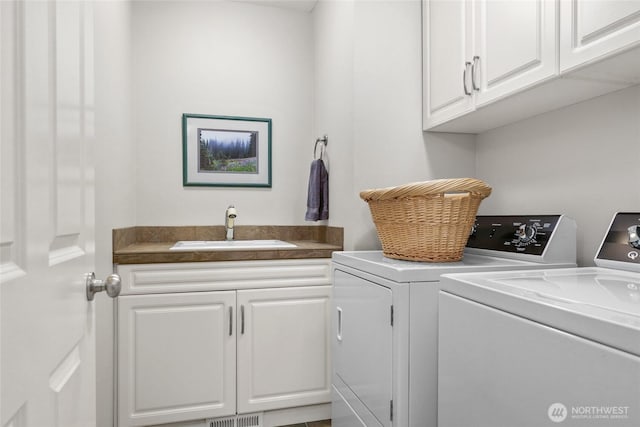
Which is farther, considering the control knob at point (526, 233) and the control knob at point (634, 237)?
the control knob at point (526, 233)

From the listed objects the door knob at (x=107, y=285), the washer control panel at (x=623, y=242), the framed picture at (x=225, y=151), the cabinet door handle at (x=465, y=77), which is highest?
the cabinet door handle at (x=465, y=77)

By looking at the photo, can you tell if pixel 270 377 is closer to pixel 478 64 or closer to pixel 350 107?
pixel 350 107

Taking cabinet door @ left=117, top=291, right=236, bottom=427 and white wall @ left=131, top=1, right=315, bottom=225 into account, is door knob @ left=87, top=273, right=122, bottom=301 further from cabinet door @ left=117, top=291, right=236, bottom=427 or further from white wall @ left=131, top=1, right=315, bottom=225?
white wall @ left=131, top=1, right=315, bottom=225

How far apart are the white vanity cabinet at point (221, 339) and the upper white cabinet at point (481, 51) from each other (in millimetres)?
1045

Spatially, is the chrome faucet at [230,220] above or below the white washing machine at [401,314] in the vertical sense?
above

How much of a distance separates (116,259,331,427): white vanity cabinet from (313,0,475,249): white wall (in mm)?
465

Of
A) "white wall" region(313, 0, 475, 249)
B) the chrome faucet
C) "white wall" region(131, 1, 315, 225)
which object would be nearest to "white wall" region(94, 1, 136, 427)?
"white wall" region(131, 1, 315, 225)

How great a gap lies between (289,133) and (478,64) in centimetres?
139

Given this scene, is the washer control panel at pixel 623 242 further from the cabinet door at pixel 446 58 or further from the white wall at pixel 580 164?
the cabinet door at pixel 446 58

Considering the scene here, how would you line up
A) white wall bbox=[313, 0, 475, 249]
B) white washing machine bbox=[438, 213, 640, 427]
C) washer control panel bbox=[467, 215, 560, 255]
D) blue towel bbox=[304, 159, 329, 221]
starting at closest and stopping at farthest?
white washing machine bbox=[438, 213, 640, 427] → washer control panel bbox=[467, 215, 560, 255] → white wall bbox=[313, 0, 475, 249] → blue towel bbox=[304, 159, 329, 221]

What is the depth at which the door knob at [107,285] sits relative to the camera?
2.70 ft

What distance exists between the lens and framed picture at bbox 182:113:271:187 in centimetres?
255

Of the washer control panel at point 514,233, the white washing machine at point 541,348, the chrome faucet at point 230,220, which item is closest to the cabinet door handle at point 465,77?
the washer control panel at point 514,233

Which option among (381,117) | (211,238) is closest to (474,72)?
(381,117)
